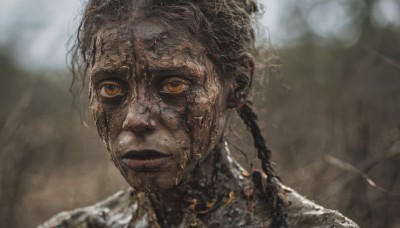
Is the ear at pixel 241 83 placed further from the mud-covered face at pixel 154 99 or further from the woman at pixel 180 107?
the mud-covered face at pixel 154 99

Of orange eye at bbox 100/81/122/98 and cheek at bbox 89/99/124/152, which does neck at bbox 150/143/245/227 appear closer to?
cheek at bbox 89/99/124/152

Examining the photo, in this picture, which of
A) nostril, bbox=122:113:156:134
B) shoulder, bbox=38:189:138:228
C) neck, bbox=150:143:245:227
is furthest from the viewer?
shoulder, bbox=38:189:138:228

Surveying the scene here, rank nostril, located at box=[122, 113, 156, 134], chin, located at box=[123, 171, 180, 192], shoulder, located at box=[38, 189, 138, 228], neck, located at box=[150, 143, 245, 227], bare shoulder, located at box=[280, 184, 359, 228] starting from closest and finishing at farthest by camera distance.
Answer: nostril, located at box=[122, 113, 156, 134]
chin, located at box=[123, 171, 180, 192]
bare shoulder, located at box=[280, 184, 359, 228]
neck, located at box=[150, 143, 245, 227]
shoulder, located at box=[38, 189, 138, 228]

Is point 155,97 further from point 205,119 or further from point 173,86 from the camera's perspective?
point 205,119

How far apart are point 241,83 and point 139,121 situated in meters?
0.75

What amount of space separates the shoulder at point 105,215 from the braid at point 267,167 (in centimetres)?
77

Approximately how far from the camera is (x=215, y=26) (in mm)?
2729

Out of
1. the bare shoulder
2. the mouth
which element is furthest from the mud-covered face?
the bare shoulder

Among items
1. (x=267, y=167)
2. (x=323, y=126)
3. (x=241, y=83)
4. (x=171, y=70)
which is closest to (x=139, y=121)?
(x=171, y=70)

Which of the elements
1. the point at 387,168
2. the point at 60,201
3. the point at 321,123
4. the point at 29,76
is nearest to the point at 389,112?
the point at 387,168

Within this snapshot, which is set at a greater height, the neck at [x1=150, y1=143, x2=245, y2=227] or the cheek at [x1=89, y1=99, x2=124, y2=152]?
the cheek at [x1=89, y1=99, x2=124, y2=152]

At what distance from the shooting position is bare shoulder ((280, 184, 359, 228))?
2.68 meters

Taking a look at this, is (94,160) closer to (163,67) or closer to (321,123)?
(321,123)

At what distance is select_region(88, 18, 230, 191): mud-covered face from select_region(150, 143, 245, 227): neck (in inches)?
9.4
